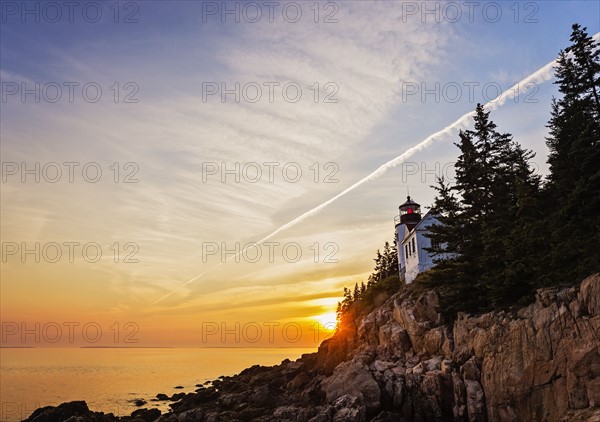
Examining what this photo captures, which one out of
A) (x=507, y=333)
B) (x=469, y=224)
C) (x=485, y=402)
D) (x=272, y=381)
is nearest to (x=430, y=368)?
(x=485, y=402)

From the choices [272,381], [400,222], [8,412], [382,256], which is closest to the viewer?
[272,381]

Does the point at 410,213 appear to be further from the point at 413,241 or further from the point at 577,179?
the point at 577,179

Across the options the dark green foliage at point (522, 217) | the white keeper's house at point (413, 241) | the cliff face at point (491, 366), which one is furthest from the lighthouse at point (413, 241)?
the cliff face at point (491, 366)

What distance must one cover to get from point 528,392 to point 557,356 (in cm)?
235

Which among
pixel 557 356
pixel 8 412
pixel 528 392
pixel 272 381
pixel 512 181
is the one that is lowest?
pixel 8 412

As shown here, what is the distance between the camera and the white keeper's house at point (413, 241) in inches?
1549

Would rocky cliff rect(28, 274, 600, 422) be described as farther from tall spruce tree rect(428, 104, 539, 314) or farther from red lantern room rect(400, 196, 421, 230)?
red lantern room rect(400, 196, 421, 230)

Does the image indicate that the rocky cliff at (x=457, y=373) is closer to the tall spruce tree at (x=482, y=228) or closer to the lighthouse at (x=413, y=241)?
the tall spruce tree at (x=482, y=228)

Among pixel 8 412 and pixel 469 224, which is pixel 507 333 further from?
pixel 8 412

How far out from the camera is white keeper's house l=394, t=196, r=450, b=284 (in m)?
39.3

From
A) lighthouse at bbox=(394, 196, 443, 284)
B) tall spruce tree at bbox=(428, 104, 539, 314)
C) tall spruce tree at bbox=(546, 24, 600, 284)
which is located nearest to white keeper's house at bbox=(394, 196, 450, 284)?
lighthouse at bbox=(394, 196, 443, 284)

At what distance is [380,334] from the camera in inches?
1294

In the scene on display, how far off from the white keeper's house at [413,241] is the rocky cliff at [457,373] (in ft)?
20.3

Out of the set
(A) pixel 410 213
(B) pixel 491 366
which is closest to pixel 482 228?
(B) pixel 491 366
